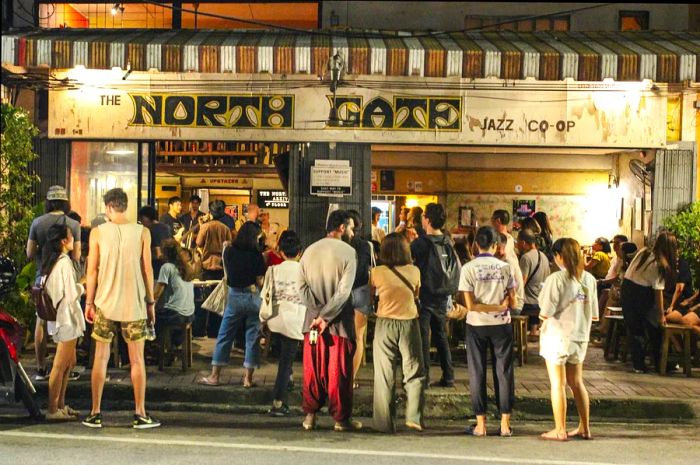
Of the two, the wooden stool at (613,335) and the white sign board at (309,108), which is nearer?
the wooden stool at (613,335)

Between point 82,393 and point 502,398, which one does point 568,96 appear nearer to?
point 502,398

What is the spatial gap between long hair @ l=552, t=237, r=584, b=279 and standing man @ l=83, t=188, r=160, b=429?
3820mm

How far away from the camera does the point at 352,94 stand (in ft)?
46.7

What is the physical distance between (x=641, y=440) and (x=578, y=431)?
60 centimetres

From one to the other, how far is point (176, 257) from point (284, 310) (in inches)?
76.9

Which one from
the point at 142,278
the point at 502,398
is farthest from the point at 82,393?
the point at 502,398

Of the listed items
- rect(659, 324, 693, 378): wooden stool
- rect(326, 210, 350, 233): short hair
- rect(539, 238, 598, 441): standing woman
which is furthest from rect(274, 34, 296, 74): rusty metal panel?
rect(659, 324, 693, 378): wooden stool

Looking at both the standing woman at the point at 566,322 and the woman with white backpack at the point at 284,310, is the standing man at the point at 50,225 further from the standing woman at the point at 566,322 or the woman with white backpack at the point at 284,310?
the standing woman at the point at 566,322

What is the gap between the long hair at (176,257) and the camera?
1079 cm

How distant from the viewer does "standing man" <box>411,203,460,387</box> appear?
10.2 metres

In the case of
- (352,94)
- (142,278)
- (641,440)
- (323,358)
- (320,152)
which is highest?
(352,94)

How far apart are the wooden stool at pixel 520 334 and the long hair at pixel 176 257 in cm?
398

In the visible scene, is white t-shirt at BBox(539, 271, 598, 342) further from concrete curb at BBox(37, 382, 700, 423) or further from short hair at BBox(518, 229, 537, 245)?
short hair at BBox(518, 229, 537, 245)

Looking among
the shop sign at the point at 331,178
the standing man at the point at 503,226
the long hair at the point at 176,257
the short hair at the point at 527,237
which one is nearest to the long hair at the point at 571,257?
the standing man at the point at 503,226
